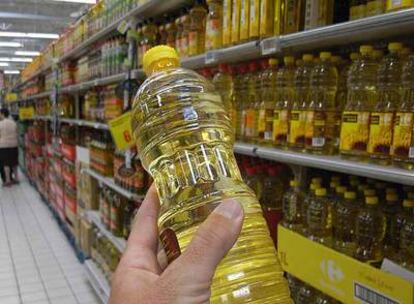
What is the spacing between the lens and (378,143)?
1401 millimetres

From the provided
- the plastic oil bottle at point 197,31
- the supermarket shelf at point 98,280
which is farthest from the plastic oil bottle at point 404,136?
the supermarket shelf at point 98,280

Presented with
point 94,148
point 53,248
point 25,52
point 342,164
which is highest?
point 25,52

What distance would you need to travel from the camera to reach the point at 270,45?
1761mm

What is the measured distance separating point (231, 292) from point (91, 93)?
4.26 metres

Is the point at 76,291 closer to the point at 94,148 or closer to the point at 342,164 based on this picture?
the point at 94,148

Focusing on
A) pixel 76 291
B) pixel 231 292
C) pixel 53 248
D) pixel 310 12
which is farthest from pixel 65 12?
pixel 231 292

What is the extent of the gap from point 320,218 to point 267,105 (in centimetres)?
52

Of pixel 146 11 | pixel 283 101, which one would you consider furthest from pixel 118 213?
pixel 283 101

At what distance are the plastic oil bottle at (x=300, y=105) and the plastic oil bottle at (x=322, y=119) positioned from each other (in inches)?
1.0

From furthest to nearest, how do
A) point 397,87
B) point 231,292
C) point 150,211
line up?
point 397,87
point 150,211
point 231,292

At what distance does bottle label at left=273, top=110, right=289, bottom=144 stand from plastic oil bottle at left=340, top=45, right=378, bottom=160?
27cm

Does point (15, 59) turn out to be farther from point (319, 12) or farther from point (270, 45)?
point (319, 12)

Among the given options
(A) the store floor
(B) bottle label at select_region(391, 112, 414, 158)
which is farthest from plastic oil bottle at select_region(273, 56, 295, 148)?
(A) the store floor

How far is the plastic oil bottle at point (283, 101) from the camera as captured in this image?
1.82 metres
